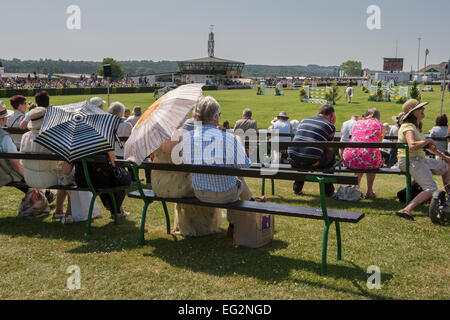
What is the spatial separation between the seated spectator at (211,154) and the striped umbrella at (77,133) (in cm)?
108

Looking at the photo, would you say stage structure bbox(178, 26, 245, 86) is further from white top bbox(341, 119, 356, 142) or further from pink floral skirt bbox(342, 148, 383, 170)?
pink floral skirt bbox(342, 148, 383, 170)

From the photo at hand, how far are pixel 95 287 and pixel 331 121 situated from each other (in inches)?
184

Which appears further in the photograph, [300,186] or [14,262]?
[300,186]

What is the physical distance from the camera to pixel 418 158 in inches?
226

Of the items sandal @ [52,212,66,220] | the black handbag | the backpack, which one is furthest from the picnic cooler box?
the backpack

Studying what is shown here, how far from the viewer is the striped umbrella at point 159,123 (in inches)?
166

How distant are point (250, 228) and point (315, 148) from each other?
2492 mm

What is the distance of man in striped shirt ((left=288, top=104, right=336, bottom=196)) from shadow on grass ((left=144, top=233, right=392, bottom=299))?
2.15 m

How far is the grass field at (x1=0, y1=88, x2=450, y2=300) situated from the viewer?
140 inches

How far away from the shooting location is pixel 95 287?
144 inches

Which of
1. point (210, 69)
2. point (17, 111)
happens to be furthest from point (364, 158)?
point (210, 69)
